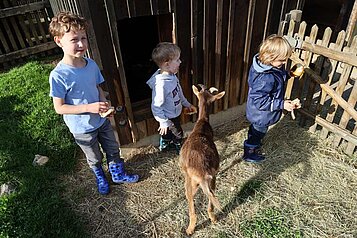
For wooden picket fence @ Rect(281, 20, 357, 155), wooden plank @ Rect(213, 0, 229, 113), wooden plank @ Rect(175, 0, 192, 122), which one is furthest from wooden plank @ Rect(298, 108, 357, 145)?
wooden plank @ Rect(175, 0, 192, 122)

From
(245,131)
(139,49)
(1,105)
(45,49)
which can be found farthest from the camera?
(45,49)

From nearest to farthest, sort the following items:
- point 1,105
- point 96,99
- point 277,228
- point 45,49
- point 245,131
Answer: point 96,99
point 277,228
point 245,131
point 1,105
point 45,49

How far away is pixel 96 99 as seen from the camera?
304 centimetres

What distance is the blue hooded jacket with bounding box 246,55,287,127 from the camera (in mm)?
3320

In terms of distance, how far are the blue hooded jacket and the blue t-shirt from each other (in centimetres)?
183

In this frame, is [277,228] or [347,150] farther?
[347,150]

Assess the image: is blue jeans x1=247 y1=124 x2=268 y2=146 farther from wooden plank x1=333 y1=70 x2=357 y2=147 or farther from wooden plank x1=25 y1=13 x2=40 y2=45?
wooden plank x1=25 y1=13 x2=40 y2=45

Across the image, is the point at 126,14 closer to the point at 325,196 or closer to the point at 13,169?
the point at 13,169

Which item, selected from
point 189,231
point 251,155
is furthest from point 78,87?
point 251,155

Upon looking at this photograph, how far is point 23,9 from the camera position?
22.7 feet

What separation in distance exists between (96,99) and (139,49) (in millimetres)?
3217

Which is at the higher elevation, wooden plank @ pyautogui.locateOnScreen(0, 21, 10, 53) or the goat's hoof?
wooden plank @ pyautogui.locateOnScreen(0, 21, 10, 53)

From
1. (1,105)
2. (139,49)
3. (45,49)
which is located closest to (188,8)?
(139,49)

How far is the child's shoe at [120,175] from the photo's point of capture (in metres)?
3.81
